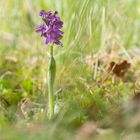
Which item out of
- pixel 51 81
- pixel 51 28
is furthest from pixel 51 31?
pixel 51 81

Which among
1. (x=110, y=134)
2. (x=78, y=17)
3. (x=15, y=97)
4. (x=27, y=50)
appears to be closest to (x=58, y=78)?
(x=15, y=97)

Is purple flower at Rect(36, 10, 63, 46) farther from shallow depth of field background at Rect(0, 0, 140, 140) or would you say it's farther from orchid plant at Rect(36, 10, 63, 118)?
shallow depth of field background at Rect(0, 0, 140, 140)

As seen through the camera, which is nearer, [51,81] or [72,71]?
[51,81]

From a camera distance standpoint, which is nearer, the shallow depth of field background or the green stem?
the shallow depth of field background

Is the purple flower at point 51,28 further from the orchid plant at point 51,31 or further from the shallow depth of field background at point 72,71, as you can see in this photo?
the shallow depth of field background at point 72,71

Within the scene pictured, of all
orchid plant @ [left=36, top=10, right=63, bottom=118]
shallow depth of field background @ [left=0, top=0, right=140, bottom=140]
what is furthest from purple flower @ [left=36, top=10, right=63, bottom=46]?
shallow depth of field background @ [left=0, top=0, right=140, bottom=140]

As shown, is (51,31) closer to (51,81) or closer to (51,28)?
(51,28)

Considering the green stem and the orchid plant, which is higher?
the orchid plant

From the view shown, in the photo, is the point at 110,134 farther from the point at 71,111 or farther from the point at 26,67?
the point at 26,67
